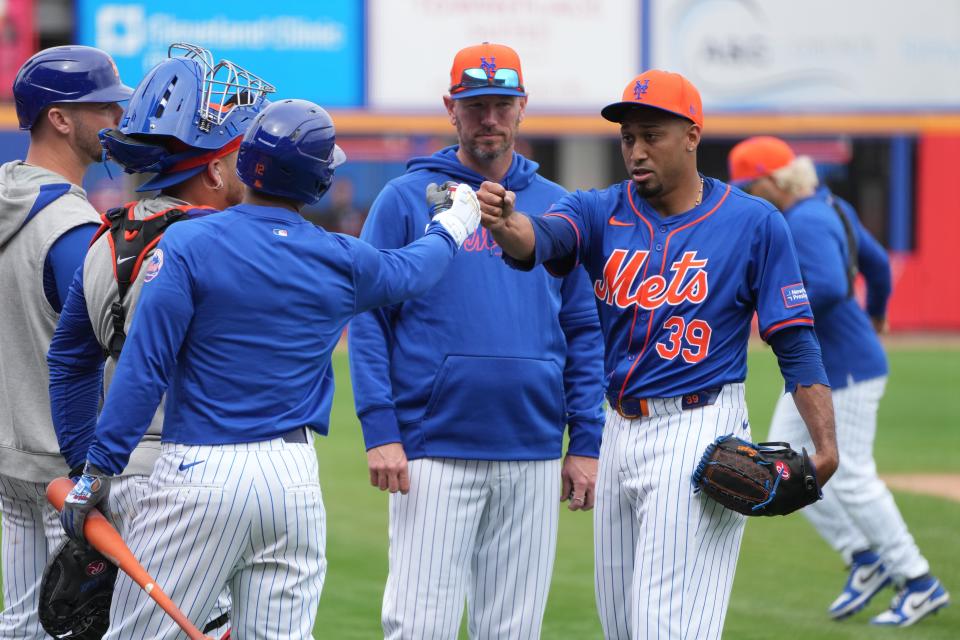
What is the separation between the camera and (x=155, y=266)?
11.7ft

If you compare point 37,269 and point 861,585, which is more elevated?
point 37,269

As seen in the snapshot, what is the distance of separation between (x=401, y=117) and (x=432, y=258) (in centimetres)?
2174

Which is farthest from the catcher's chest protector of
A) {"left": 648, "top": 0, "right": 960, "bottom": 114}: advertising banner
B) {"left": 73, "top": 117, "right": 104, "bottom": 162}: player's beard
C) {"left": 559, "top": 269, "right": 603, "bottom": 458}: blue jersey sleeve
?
{"left": 648, "top": 0, "right": 960, "bottom": 114}: advertising banner

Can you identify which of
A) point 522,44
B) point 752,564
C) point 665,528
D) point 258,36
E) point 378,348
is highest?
point 378,348

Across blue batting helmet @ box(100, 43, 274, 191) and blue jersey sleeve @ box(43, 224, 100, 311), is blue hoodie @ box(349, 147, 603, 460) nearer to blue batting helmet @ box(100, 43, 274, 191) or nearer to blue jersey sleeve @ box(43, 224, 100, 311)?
blue batting helmet @ box(100, 43, 274, 191)

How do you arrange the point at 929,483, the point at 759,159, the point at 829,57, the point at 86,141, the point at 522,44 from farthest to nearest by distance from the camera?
the point at 829,57 < the point at 522,44 < the point at 929,483 < the point at 759,159 < the point at 86,141

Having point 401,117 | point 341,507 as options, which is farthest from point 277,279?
point 401,117

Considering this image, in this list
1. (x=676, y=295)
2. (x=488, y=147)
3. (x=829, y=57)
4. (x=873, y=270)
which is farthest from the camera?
(x=829, y=57)

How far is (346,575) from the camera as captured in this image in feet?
24.9

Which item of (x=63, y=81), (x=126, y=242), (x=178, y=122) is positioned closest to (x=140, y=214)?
(x=126, y=242)

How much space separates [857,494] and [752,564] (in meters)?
1.25

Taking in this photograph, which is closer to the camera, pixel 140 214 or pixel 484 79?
pixel 140 214

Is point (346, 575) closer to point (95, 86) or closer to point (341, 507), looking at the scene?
point (341, 507)

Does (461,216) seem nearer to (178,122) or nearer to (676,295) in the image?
(676,295)
